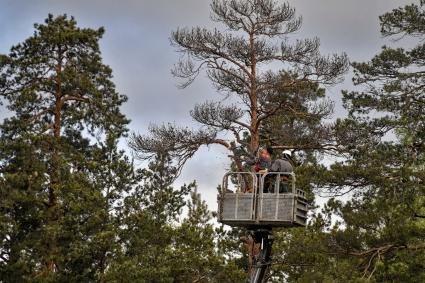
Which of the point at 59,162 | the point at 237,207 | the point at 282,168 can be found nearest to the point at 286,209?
the point at 282,168

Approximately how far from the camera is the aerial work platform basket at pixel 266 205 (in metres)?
17.0

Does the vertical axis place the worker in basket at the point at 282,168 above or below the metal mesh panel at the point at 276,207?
above

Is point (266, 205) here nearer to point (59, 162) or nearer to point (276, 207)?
point (276, 207)

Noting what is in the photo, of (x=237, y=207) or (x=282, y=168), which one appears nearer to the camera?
(x=282, y=168)

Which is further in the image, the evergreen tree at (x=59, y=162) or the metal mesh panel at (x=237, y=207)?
the evergreen tree at (x=59, y=162)

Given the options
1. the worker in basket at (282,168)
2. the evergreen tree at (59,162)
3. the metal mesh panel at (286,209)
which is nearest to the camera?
the metal mesh panel at (286,209)

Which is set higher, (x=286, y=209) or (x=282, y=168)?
(x=282, y=168)

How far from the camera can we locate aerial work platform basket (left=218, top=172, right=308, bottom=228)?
16984mm

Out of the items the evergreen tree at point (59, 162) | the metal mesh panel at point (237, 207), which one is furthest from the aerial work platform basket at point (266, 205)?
the evergreen tree at point (59, 162)

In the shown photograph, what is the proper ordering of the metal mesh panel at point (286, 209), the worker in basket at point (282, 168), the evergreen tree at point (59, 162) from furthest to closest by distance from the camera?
1. the evergreen tree at point (59, 162)
2. the worker in basket at point (282, 168)
3. the metal mesh panel at point (286, 209)

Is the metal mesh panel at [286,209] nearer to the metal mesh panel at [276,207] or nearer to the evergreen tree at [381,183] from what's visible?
the metal mesh panel at [276,207]

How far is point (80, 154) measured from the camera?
106ft

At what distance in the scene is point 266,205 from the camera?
17.2 m

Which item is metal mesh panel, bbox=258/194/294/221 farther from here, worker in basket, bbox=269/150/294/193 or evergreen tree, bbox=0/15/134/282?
evergreen tree, bbox=0/15/134/282
